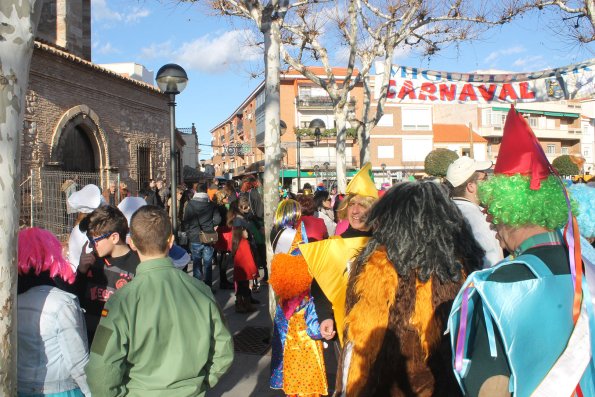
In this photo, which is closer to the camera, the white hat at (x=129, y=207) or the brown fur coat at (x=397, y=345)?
the brown fur coat at (x=397, y=345)

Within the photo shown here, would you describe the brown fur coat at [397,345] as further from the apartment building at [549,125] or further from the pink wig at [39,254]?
the apartment building at [549,125]

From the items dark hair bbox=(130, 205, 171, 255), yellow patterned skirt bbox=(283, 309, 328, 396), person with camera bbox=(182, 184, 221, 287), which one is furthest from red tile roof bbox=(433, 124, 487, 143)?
dark hair bbox=(130, 205, 171, 255)

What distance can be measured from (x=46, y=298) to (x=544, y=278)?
221 cm

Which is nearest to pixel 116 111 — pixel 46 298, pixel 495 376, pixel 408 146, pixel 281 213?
pixel 281 213

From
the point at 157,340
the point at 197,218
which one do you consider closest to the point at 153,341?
the point at 157,340

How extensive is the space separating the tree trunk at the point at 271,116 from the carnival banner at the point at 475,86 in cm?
685

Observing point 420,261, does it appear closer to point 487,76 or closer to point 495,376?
point 495,376

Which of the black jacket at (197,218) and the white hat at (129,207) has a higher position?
the white hat at (129,207)

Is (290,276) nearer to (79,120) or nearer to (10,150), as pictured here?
(10,150)

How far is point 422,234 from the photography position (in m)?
2.37

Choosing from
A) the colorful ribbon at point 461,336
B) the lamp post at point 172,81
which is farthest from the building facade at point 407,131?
the colorful ribbon at point 461,336

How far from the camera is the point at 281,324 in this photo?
4.26 m

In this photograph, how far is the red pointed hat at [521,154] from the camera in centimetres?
181

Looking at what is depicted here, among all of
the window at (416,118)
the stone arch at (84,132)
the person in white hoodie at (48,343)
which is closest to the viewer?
the person in white hoodie at (48,343)
